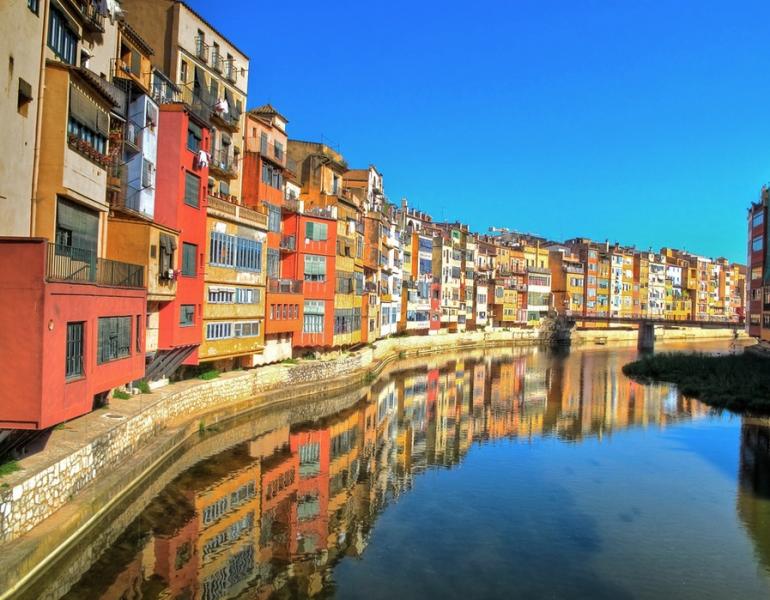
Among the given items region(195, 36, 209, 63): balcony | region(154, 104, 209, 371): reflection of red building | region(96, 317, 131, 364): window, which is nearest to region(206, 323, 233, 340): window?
region(154, 104, 209, 371): reflection of red building

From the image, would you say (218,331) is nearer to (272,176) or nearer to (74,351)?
(272,176)

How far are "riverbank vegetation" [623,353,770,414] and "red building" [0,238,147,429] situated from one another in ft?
113

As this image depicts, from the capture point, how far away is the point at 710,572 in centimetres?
1630

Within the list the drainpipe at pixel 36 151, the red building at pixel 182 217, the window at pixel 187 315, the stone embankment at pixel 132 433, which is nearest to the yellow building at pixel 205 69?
the red building at pixel 182 217

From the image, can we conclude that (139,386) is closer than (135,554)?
No

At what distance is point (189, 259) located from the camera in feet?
90.0

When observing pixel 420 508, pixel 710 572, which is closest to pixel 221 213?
pixel 420 508

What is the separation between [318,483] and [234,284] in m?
11.7

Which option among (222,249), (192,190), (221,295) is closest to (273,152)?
(222,249)

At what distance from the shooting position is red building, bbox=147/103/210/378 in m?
25.8

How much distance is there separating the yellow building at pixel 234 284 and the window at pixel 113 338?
9.08 meters

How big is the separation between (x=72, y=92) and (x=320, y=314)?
2512 cm

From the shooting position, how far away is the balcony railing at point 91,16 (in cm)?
1950

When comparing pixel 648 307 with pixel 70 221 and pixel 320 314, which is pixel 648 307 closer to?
pixel 320 314
